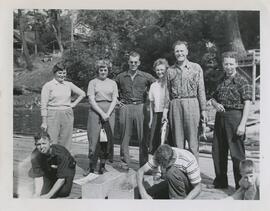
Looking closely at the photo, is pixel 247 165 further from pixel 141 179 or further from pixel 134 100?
pixel 134 100

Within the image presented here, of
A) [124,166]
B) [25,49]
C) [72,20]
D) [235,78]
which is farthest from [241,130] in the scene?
[25,49]

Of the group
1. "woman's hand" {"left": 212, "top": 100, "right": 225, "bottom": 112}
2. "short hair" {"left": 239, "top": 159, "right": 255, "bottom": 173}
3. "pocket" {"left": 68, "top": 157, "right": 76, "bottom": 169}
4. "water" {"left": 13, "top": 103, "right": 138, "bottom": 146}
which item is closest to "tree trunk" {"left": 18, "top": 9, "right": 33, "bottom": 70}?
"water" {"left": 13, "top": 103, "right": 138, "bottom": 146}

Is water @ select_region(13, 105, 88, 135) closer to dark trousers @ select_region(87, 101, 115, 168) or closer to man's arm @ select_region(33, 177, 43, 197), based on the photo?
dark trousers @ select_region(87, 101, 115, 168)

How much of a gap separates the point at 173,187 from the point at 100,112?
806mm

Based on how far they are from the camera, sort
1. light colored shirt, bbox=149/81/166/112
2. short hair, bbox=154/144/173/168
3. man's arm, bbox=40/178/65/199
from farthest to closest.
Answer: light colored shirt, bbox=149/81/166/112
man's arm, bbox=40/178/65/199
short hair, bbox=154/144/173/168

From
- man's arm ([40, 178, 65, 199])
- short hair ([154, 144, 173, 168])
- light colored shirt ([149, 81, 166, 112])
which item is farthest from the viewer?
light colored shirt ([149, 81, 166, 112])

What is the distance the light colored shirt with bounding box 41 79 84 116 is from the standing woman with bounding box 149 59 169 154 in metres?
0.57

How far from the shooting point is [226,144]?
3.03 metres

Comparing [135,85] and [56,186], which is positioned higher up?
[135,85]

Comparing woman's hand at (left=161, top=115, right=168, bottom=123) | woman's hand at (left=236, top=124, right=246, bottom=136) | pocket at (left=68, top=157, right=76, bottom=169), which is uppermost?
woman's hand at (left=161, top=115, right=168, bottom=123)

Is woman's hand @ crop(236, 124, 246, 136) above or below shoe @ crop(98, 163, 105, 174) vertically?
above

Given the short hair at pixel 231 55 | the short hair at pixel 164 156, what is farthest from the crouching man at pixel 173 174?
the short hair at pixel 231 55

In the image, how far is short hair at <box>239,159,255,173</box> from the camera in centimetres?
302

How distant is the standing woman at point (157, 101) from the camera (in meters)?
3.05
